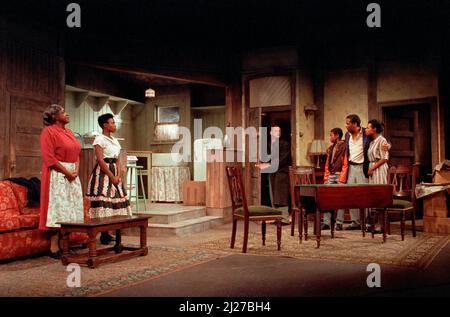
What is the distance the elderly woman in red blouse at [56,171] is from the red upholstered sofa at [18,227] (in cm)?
24

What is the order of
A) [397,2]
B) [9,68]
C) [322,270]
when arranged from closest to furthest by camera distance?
1. [322,270]
2. [9,68]
3. [397,2]

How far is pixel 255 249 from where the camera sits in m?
5.48

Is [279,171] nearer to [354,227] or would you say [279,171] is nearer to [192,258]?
[354,227]

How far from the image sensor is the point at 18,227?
4.91 meters

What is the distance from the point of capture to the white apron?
4867 millimetres

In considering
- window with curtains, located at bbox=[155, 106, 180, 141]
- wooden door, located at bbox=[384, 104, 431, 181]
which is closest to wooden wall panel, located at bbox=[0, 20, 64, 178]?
window with curtains, located at bbox=[155, 106, 180, 141]

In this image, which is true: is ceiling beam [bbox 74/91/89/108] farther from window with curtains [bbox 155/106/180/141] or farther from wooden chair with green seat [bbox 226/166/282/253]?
wooden chair with green seat [bbox 226/166/282/253]

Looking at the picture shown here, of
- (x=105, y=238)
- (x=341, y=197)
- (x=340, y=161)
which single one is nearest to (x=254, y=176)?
(x=340, y=161)

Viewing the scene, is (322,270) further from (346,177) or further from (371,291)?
(346,177)

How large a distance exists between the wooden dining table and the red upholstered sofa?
2.80 meters

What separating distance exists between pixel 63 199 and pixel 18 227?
1.79 ft

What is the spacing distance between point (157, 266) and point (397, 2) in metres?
6.19
